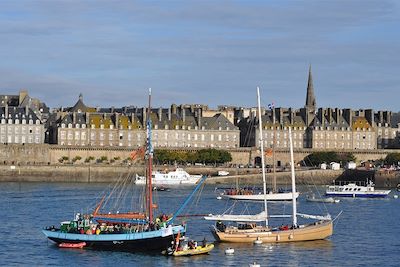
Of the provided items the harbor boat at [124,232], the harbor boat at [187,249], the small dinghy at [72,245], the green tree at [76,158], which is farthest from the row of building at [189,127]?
the harbor boat at [187,249]

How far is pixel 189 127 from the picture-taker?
124 meters

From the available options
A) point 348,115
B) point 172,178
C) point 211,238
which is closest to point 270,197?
point 211,238

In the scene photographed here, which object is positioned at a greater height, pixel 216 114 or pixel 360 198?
pixel 216 114

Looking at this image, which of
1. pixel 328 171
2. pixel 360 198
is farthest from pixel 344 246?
pixel 328 171

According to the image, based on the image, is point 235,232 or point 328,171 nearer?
point 235,232

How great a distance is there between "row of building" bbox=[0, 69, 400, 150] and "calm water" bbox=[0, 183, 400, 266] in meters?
39.0

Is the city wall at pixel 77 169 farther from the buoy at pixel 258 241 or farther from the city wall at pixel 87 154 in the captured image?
the buoy at pixel 258 241

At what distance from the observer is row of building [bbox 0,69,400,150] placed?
117500mm

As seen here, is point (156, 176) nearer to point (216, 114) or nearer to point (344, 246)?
point (216, 114)

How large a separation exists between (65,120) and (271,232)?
73.9 metres

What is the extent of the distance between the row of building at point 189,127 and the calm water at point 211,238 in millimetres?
39031

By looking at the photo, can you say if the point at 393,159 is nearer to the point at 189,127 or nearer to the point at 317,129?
the point at 317,129

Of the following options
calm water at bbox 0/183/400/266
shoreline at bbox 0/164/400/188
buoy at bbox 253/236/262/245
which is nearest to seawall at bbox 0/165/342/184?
shoreline at bbox 0/164/400/188

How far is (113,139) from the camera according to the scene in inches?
4727
